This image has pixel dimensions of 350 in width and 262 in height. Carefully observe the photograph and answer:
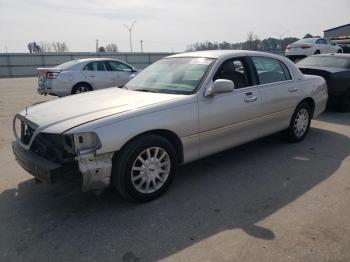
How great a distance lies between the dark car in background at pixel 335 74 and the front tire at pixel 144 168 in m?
6.27

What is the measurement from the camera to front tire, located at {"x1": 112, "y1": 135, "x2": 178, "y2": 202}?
11.6 ft

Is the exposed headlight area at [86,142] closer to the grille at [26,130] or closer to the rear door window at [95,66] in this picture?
the grille at [26,130]

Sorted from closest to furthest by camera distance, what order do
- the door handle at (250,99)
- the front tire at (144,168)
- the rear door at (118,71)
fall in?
the front tire at (144,168) < the door handle at (250,99) < the rear door at (118,71)

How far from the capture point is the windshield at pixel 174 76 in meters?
4.38

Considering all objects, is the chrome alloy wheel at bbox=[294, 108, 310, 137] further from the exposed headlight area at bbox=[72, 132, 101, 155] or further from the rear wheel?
the rear wheel

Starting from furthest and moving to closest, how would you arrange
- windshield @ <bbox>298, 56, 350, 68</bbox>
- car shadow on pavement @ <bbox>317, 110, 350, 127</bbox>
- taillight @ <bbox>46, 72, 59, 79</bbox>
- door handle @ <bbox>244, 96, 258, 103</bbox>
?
taillight @ <bbox>46, 72, 59, 79</bbox>
windshield @ <bbox>298, 56, 350, 68</bbox>
car shadow on pavement @ <bbox>317, 110, 350, 127</bbox>
door handle @ <bbox>244, 96, 258, 103</bbox>

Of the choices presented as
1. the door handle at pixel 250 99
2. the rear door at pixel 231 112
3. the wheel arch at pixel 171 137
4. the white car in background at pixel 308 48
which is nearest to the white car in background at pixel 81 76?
the rear door at pixel 231 112

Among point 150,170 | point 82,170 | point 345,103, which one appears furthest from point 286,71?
point 345,103

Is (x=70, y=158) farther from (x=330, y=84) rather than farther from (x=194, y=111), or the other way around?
(x=330, y=84)

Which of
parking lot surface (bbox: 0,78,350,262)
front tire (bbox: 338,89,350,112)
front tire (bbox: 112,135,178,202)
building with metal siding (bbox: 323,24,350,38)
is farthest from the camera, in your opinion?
building with metal siding (bbox: 323,24,350,38)

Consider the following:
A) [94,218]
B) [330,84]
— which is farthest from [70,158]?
[330,84]

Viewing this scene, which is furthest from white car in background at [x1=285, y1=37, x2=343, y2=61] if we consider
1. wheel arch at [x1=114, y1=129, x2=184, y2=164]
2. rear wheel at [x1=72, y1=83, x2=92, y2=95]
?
wheel arch at [x1=114, y1=129, x2=184, y2=164]

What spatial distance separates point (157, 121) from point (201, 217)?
1.10 m

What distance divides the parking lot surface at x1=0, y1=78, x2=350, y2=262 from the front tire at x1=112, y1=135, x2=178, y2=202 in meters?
0.15
